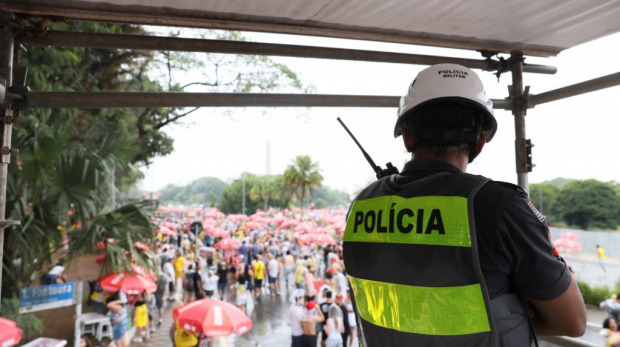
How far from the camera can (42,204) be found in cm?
701

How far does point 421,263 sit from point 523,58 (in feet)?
7.71

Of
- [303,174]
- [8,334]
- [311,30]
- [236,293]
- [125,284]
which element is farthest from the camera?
[303,174]

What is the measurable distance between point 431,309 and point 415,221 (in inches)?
9.4

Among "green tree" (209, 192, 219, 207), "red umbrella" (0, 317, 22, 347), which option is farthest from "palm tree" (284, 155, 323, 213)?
"red umbrella" (0, 317, 22, 347)

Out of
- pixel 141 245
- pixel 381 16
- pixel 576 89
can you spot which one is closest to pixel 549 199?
pixel 141 245

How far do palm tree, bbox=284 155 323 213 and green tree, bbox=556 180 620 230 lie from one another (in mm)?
23192

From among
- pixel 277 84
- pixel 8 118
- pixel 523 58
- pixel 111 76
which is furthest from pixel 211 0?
pixel 277 84

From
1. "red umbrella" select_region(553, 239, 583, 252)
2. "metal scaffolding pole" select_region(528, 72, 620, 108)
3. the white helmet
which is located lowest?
"red umbrella" select_region(553, 239, 583, 252)

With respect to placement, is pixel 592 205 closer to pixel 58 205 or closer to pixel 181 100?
pixel 58 205

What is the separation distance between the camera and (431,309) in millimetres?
1154

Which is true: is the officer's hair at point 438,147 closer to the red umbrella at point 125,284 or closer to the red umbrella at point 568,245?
the red umbrella at point 125,284

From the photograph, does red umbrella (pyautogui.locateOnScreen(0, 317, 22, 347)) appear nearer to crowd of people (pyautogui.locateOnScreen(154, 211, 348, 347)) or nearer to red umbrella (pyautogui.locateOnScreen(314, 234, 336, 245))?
crowd of people (pyautogui.locateOnScreen(154, 211, 348, 347))

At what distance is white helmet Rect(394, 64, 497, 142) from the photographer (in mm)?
1348

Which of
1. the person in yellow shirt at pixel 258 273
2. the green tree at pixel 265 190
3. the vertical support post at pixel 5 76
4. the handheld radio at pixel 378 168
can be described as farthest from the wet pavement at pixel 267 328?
the green tree at pixel 265 190
